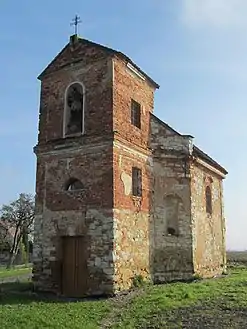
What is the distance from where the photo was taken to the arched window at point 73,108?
645 inches

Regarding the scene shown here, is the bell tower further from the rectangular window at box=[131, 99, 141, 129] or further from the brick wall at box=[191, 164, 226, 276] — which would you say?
the brick wall at box=[191, 164, 226, 276]

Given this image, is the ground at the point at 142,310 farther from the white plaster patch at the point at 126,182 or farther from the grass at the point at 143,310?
the white plaster patch at the point at 126,182

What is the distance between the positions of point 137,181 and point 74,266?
4.04 m

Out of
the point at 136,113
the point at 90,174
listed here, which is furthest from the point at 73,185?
the point at 136,113

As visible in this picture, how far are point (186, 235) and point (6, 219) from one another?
34185 mm

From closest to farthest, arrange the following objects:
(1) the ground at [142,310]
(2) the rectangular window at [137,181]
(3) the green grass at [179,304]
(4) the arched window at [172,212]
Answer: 1. (1) the ground at [142,310]
2. (3) the green grass at [179,304]
3. (2) the rectangular window at [137,181]
4. (4) the arched window at [172,212]

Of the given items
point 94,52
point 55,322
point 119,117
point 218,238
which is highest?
point 94,52

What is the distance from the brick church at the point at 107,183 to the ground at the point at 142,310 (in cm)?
129

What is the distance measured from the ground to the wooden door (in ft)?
3.08

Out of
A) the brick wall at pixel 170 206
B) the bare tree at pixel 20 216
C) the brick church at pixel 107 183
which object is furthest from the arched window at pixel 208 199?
the bare tree at pixel 20 216

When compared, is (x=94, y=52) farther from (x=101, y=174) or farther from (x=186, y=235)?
(x=186, y=235)

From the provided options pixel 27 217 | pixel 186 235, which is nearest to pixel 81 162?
pixel 186 235

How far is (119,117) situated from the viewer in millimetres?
15664

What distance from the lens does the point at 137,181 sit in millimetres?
16484
